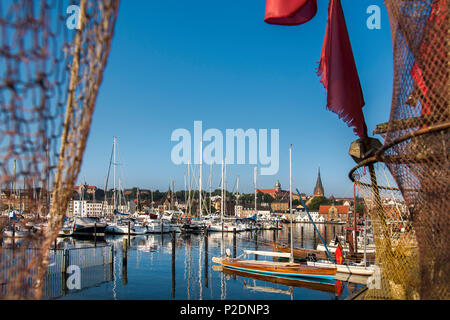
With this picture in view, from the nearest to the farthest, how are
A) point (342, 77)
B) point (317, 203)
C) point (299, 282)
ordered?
point (342, 77)
point (299, 282)
point (317, 203)

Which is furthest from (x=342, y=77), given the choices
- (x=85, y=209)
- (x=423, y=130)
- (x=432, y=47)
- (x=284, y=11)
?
(x=85, y=209)

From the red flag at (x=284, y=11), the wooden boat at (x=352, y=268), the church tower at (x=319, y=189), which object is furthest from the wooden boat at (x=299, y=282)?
the church tower at (x=319, y=189)

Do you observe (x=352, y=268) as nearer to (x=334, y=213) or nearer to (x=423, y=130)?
(x=423, y=130)

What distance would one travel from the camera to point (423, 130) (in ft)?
13.0

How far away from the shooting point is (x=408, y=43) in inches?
173

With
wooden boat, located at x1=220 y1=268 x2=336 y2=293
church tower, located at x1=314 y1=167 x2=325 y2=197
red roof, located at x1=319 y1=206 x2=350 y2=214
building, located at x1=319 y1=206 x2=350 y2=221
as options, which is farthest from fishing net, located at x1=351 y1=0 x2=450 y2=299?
church tower, located at x1=314 y1=167 x2=325 y2=197

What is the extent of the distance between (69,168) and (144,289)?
56.9 ft

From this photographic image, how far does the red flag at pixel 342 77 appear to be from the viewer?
6.29 metres

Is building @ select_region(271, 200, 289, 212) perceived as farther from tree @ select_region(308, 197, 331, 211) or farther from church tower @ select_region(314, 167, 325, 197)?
church tower @ select_region(314, 167, 325, 197)

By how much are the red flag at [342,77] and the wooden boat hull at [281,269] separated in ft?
47.8

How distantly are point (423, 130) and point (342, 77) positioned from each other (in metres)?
2.69

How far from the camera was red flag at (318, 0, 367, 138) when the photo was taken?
6.29m

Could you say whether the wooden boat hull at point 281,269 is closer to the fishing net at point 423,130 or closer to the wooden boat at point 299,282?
the wooden boat at point 299,282
